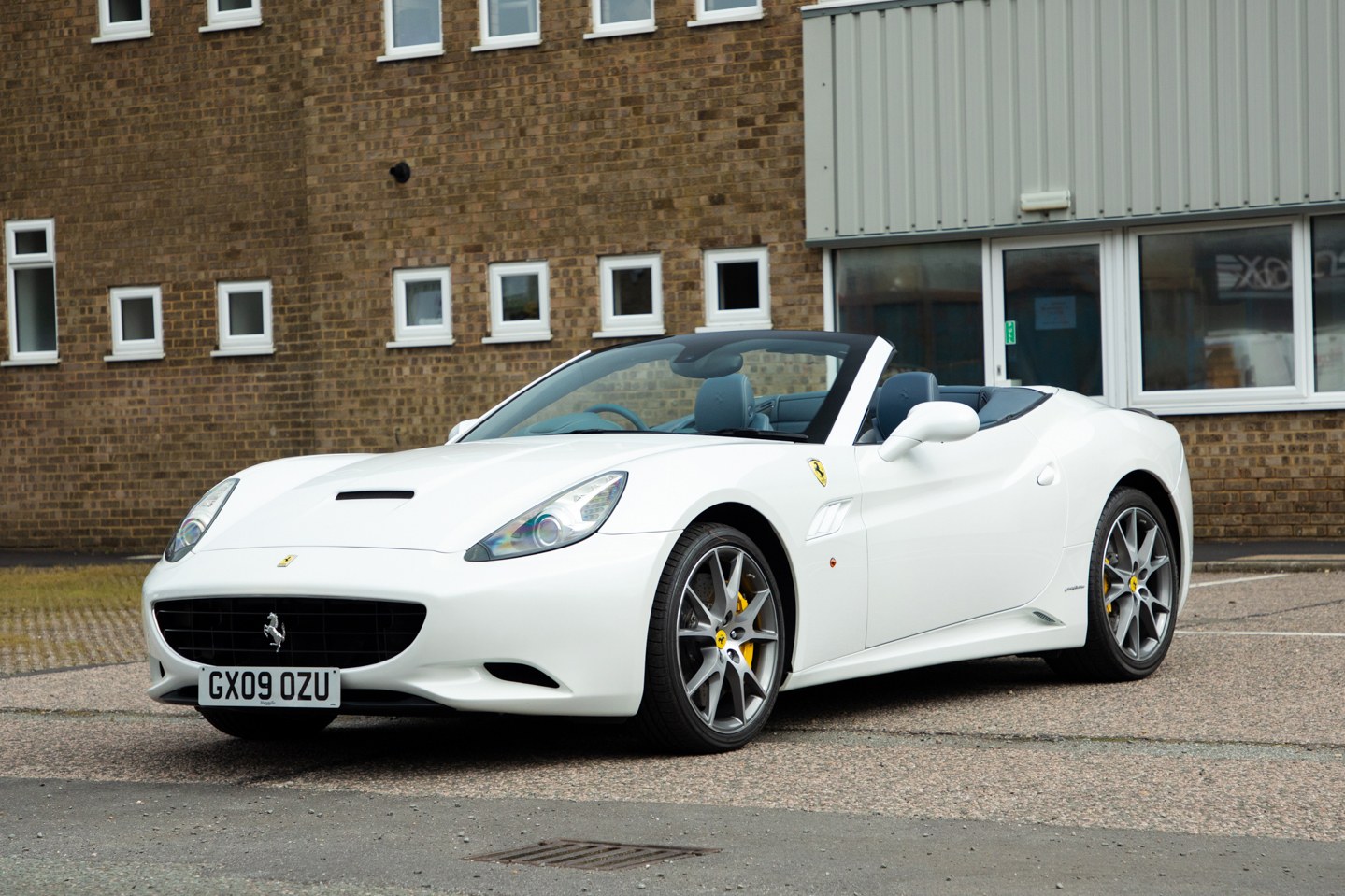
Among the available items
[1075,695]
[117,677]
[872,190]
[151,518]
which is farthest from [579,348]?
[1075,695]

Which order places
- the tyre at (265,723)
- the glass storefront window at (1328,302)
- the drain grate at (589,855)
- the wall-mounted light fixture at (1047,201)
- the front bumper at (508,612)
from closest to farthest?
1. the drain grate at (589,855)
2. the front bumper at (508,612)
3. the tyre at (265,723)
4. the glass storefront window at (1328,302)
5. the wall-mounted light fixture at (1047,201)

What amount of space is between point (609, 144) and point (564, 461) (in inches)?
438

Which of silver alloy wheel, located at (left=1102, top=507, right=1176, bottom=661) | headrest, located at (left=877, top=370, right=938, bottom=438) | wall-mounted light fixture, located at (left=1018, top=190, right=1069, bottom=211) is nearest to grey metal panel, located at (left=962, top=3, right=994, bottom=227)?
wall-mounted light fixture, located at (left=1018, top=190, right=1069, bottom=211)

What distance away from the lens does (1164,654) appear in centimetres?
668

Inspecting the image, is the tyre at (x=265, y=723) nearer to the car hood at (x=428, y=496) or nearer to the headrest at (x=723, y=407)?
the car hood at (x=428, y=496)

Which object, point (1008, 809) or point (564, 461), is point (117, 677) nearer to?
point (564, 461)

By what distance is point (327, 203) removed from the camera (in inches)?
659

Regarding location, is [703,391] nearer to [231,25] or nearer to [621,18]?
[621,18]

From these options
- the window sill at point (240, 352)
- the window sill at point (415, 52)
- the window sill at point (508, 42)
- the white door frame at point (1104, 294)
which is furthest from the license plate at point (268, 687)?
the window sill at point (240, 352)

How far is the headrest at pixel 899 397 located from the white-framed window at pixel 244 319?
1237 cm

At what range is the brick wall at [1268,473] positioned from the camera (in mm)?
13945

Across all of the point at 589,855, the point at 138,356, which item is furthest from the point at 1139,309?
the point at 589,855

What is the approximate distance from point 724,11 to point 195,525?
11.3 meters

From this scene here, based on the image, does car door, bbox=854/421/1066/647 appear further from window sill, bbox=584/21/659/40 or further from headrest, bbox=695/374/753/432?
window sill, bbox=584/21/659/40
